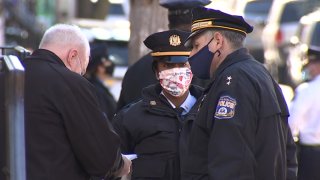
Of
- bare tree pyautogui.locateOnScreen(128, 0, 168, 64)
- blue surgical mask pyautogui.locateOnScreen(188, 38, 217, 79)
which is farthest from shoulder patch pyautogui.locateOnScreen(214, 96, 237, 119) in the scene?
bare tree pyautogui.locateOnScreen(128, 0, 168, 64)

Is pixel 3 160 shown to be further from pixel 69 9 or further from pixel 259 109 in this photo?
pixel 69 9

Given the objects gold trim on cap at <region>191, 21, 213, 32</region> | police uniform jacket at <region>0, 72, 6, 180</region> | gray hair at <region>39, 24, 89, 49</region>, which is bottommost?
police uniform jacket at <region>0, 72, 6, 180</region>

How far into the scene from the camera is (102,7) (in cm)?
2380

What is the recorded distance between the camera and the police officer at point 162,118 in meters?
5.57

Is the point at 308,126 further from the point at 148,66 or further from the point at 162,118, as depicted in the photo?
the point at 162,118

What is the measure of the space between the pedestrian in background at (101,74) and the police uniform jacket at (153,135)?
146 inches

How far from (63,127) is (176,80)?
4.50 ft

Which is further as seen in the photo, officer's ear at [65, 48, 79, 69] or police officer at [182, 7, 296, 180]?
officer's ear at [65, 48, 79, 69]

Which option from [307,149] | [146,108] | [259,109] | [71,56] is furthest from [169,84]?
[307,149]

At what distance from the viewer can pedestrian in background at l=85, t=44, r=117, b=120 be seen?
376 inches

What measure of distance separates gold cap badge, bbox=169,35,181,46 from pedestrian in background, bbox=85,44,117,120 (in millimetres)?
3517

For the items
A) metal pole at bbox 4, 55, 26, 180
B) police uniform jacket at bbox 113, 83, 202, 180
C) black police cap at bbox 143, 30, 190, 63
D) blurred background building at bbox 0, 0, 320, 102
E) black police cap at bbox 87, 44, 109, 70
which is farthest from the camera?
blurred background building at bbox 0, 0, 320, 102

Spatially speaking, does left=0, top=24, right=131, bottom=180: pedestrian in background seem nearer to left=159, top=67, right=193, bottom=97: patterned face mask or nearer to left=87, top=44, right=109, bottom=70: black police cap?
left=159, top=67, right=193, bottom=97: patterned face mask

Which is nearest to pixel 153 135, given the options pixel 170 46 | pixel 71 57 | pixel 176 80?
pixel 176 80
